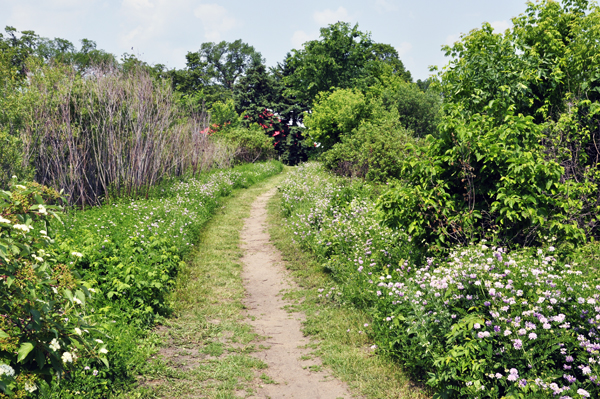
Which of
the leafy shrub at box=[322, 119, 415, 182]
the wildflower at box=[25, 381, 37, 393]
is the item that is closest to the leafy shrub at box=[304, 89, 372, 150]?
the leafy shrub at box=[322, 119, 415, 182]

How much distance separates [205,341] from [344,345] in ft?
5.84

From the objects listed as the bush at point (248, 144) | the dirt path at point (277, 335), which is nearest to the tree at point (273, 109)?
the bush at point (248, 144)

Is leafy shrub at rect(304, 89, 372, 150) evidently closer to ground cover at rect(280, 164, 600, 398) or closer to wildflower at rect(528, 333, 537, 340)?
ground cover at rect(280, 164, 600, 398)

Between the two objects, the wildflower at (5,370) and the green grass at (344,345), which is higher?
the wildflower at (5,370)

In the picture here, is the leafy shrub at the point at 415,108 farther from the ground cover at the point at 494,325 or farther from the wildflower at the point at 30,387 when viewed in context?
the wildflower at the point at 30,387

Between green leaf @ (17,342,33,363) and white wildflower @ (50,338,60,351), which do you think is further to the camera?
white wildflower @ (50,338,60,351)

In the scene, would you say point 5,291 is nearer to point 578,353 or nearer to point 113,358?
point 113,358

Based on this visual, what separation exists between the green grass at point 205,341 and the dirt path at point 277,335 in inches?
5.9

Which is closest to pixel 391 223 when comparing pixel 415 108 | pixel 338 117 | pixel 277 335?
pixel 277 335

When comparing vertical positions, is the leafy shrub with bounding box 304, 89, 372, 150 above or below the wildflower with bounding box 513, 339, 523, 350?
above

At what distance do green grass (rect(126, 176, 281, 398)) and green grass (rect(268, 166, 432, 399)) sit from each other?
2.68ft

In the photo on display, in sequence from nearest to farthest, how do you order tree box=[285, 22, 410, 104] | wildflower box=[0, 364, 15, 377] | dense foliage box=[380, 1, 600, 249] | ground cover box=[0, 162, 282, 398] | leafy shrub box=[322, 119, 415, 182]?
wildflower box=[0, 364, 15, 377], ground cover box=[0, 162, 282, 398], dense foliage box=[380, 1, 600, 249], leafy shrub box=[322, 119, 415, 182], tree box=[285, 22, 410, 104]

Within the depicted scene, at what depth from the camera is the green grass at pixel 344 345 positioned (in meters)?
3.94

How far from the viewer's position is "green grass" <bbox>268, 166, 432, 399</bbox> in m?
3.94
